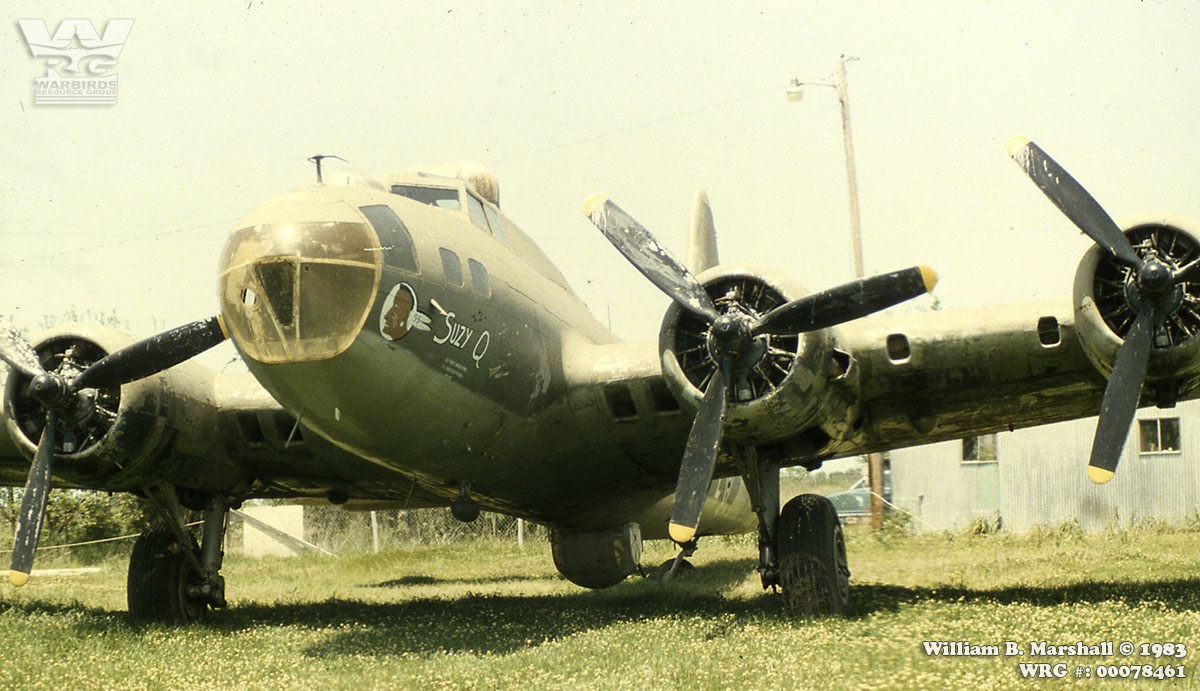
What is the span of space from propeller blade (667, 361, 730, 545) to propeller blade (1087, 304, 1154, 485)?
298 centimetres

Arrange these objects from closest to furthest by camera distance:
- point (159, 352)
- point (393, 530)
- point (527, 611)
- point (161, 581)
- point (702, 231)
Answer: point (159, 352), point (161, 581), point (527, 611), point (702, 231), point (393, 530)

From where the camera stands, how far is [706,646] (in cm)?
823

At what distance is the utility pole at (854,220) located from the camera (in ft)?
76.0

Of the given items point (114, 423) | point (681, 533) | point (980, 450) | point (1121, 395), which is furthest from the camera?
point (980, 450)

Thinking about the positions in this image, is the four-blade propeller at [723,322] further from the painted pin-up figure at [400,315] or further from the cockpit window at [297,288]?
the cockpit window at [297,288]

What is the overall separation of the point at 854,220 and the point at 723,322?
15.7 m

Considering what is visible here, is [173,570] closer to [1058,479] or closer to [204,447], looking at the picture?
[204,447]

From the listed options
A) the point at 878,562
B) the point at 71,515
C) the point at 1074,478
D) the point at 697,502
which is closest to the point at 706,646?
the point at 697,502

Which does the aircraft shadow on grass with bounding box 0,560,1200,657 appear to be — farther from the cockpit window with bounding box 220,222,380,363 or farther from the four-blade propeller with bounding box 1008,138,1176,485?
the cockpit window with bounding box 220,222,380,363

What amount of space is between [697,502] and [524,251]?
12.0ft

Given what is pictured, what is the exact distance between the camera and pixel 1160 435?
23.6m

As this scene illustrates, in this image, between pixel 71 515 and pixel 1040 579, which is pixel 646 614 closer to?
pixel 1040 579

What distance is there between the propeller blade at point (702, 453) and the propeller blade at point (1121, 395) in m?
2.98

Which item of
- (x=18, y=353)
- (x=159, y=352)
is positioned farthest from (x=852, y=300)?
(x=18, y=353)
